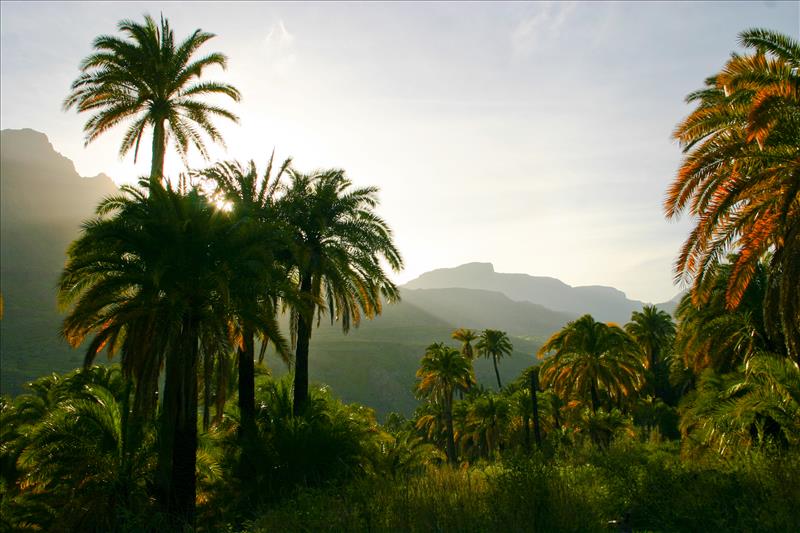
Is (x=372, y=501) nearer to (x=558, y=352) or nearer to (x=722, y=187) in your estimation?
(x=722, y=187)

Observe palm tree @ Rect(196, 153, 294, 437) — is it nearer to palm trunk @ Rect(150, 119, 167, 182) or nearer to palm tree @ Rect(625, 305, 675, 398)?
palm trunk @ Rect(150, 119, 167, 182)

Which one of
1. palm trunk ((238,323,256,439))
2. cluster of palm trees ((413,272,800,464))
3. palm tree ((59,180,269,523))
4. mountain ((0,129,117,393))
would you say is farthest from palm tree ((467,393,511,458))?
mountain ((0,129,117,393))

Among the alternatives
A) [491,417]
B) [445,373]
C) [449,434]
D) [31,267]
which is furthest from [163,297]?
[31,267]

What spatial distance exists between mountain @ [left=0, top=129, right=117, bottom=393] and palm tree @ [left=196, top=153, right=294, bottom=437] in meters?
47.9

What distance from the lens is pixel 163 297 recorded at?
16.0 m

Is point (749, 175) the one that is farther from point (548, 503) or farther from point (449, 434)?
point (449, 434)

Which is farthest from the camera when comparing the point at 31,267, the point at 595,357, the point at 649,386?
the point at 31,267

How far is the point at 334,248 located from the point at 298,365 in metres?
5.21

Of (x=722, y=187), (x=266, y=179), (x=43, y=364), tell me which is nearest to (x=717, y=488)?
(x=722, y=187)

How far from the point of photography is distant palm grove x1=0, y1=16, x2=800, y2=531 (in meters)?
11.9

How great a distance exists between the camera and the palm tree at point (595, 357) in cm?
3419

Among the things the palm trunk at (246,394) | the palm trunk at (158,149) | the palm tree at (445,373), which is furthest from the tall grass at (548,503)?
the palm tree at (445,373)

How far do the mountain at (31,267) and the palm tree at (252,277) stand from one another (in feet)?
157

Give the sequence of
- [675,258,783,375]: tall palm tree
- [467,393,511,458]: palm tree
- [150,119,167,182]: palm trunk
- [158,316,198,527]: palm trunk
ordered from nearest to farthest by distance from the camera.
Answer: [158,316,198,527]: palm trunk → [150,119,167,182]: palm trunk → [675,258,783,375]: tall palm tree → [467,393,511,458]: palm tree
